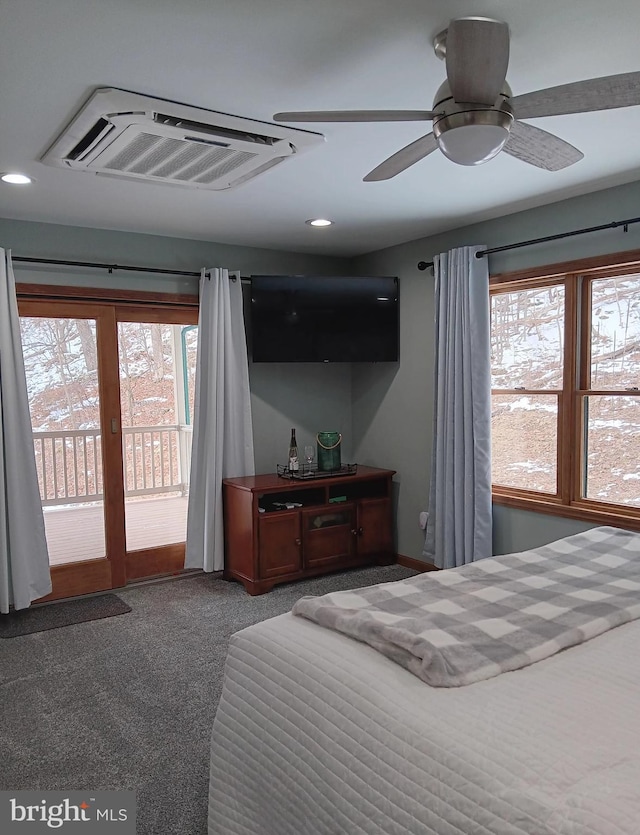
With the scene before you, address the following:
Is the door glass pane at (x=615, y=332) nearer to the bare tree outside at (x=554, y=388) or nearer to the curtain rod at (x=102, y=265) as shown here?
the bare tree outside at (x=554, y=388)

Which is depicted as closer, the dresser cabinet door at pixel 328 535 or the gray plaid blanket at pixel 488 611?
the gray plaid blanket at pixel 488 611

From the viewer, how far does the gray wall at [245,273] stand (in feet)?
13.2

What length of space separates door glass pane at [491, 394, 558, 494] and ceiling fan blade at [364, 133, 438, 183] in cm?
217

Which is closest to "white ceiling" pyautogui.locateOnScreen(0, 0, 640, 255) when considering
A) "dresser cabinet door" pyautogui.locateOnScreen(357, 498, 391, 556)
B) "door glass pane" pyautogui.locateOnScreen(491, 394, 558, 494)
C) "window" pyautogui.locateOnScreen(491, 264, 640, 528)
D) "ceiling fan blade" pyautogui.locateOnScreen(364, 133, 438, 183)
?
"ceiling fan blade" pyautogui.locateOnScreen(364, 133, 438, 183)

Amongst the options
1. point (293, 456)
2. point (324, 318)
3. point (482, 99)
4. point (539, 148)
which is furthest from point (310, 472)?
point (482, 99)

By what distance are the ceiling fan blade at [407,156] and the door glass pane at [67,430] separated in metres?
2.71

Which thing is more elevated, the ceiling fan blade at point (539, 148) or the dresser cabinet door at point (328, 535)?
the ceiling fan blade at point (539, 148)

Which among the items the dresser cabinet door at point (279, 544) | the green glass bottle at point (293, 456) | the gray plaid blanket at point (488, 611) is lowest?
the dresser cabinet door at point (279, 544)

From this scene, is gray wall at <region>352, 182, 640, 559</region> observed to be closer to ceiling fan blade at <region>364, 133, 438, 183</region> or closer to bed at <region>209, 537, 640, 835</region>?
ceiling fan blade at <region>364, 133, 438, 183</region>

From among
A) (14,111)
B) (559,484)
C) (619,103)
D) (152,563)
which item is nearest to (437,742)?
(619,103)

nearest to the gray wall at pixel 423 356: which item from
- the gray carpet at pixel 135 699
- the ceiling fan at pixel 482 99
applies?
the gray carpet at pixel 135 699

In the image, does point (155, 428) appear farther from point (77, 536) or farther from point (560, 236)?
point (560, 236)

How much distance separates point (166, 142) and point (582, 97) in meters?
1.60

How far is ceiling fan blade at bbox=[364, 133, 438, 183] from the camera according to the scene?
6.35 feet
